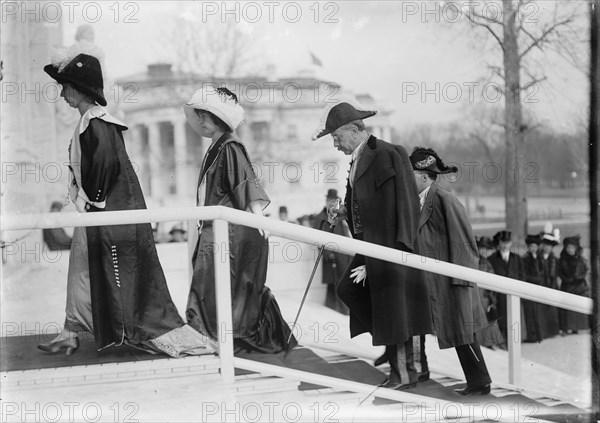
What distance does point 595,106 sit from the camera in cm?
450

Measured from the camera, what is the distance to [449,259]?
165 inches

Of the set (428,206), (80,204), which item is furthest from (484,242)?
(80,204)

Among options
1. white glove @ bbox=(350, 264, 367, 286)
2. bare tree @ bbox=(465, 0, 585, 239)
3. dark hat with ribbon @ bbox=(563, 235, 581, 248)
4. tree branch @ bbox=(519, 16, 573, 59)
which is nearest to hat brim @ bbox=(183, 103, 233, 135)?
white glove @ bbox=(350, 264, 367, 286)

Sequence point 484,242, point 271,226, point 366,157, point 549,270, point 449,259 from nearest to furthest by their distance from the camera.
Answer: point 271,226 → point 366,157 → point 449,259 → point 484,242 → point 549,270

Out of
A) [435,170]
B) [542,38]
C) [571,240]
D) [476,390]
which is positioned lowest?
[476,390]

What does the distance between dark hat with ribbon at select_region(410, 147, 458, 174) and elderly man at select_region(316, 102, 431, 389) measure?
0.21 m

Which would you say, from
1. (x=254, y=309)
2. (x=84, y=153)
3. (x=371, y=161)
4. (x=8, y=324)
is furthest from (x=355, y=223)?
(x=8, y=324)

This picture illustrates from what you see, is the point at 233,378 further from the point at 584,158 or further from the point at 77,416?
the point at 584,158

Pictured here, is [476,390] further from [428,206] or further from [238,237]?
[238,237]

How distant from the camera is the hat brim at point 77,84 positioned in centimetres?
390

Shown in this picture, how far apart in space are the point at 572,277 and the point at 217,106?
2315 millimetres

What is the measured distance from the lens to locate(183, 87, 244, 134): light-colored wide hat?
4.07 m

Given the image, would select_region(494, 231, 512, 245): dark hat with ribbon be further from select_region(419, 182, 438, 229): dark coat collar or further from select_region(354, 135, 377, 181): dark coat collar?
select_region(354, 135, 377, 181): dark coat collar

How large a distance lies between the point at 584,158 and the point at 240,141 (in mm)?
2043
